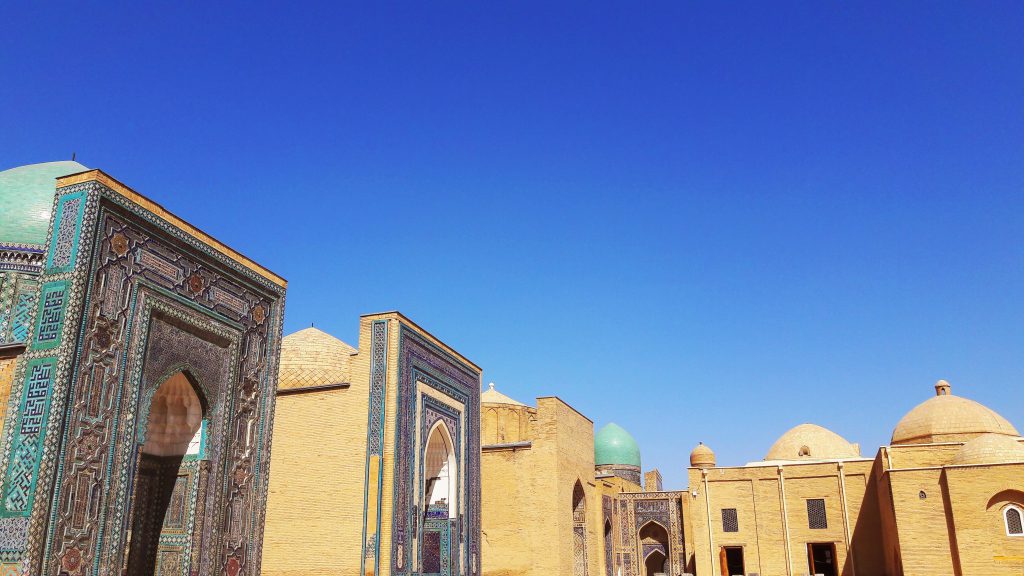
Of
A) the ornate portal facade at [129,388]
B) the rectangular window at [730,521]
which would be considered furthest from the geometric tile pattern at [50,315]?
the rectangular window at [730,521]

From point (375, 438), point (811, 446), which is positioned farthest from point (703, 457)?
point (375, 438)

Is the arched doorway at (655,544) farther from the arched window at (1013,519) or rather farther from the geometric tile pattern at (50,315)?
the geometric tile pattern at (50,315)

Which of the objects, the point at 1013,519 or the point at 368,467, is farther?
the point at 1013,519

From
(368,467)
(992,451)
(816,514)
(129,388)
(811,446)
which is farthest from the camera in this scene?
(811,446)

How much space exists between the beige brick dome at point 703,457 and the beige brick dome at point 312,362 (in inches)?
688

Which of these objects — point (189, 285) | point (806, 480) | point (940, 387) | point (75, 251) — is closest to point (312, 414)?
point (189, 285)

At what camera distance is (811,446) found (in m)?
27.7

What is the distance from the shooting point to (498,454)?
17219 millimetres

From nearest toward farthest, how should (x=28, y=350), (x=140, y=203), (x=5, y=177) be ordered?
(x=28, y=350), (x=140, y=203), (x=5, y=177)

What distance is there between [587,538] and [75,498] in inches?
590

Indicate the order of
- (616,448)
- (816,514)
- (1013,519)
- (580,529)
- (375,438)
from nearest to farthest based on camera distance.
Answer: (375,438)
(1013,519)
(580,529)
(816,514)
(616,448)

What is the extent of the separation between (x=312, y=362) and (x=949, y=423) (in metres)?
20.4

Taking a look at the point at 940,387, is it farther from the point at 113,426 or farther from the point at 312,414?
the point at 113,426

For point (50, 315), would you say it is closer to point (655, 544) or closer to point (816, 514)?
point (816, 514)
